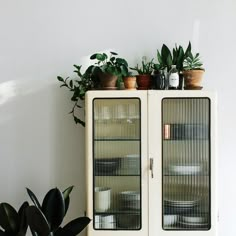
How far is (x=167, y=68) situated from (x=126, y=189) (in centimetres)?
93

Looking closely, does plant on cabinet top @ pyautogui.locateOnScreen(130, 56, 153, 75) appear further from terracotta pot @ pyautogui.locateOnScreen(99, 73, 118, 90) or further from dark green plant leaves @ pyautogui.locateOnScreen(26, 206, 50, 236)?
dark green plant leaves @ pyautogui.locateOnScreen(26, 206, 50, 236)

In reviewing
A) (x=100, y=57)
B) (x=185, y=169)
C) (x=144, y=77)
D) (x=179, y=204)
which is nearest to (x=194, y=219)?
(x=179, y=204)

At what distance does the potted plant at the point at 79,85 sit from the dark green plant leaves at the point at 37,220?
81 centimetres

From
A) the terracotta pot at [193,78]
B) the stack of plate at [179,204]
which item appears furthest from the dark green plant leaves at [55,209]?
the terracotta pot at [193,78]

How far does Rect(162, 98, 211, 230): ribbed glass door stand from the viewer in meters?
2.79

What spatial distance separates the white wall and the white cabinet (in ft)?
1.19

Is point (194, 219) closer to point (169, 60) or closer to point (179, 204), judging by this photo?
point (179, 204)

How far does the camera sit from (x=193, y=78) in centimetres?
286

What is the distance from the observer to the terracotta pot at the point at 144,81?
2.91m

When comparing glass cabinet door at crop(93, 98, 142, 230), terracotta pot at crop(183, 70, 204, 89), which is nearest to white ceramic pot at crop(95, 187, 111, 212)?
glass cabinet door at crop(93, 98, 142, 230)

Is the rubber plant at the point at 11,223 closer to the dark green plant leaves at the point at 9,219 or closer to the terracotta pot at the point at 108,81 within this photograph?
the dark green plant leaves at the point at 9,219

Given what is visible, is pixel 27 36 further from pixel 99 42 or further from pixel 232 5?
pixel 232 5

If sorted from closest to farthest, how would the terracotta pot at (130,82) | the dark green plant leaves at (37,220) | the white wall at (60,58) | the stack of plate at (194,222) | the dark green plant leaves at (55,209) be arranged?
the dark green plant leaves at (37,220) < the dark green plant leaves at (55,209) < the stack of plate at (194,222) < the terracotta pot at (130,82) < the white wall at (60,58)

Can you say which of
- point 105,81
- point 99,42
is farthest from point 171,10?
point 105,81
